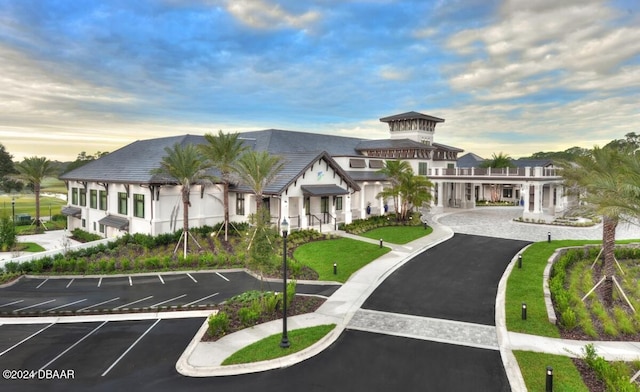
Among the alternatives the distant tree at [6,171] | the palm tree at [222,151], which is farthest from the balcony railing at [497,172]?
the distant tree at [6,171]

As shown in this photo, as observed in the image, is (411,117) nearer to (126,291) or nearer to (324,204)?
(324,204)

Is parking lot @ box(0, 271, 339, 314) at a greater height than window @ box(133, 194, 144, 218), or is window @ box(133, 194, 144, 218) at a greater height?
window @ box(133, 194, 144, 218)

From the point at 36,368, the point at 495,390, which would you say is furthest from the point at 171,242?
the point at 495,390

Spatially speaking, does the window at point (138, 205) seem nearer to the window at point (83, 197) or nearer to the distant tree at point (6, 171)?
the window at point (83, 197)

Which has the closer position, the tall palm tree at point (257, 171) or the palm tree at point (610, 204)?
the palm tree at point (610, 204)

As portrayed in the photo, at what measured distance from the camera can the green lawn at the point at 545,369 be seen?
1057 centimetres

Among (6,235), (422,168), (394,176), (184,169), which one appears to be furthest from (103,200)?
(422,168)

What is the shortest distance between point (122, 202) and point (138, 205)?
2.99m

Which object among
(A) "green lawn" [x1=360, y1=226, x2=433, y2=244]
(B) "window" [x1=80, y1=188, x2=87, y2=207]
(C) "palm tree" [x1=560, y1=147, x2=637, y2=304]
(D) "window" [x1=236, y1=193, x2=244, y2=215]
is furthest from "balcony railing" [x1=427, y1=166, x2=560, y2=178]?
(B) "window" [x1=80, y1=188, x2=87, y2=207]

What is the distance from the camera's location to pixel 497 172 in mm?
45812

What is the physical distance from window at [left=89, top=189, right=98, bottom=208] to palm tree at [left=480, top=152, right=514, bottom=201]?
179 ft

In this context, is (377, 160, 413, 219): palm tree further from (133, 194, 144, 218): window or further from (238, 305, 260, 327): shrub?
(238, 305, 260, 327): shrub

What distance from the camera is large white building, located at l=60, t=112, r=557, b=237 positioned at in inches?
1239

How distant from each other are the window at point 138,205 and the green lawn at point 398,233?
62.1 feet
